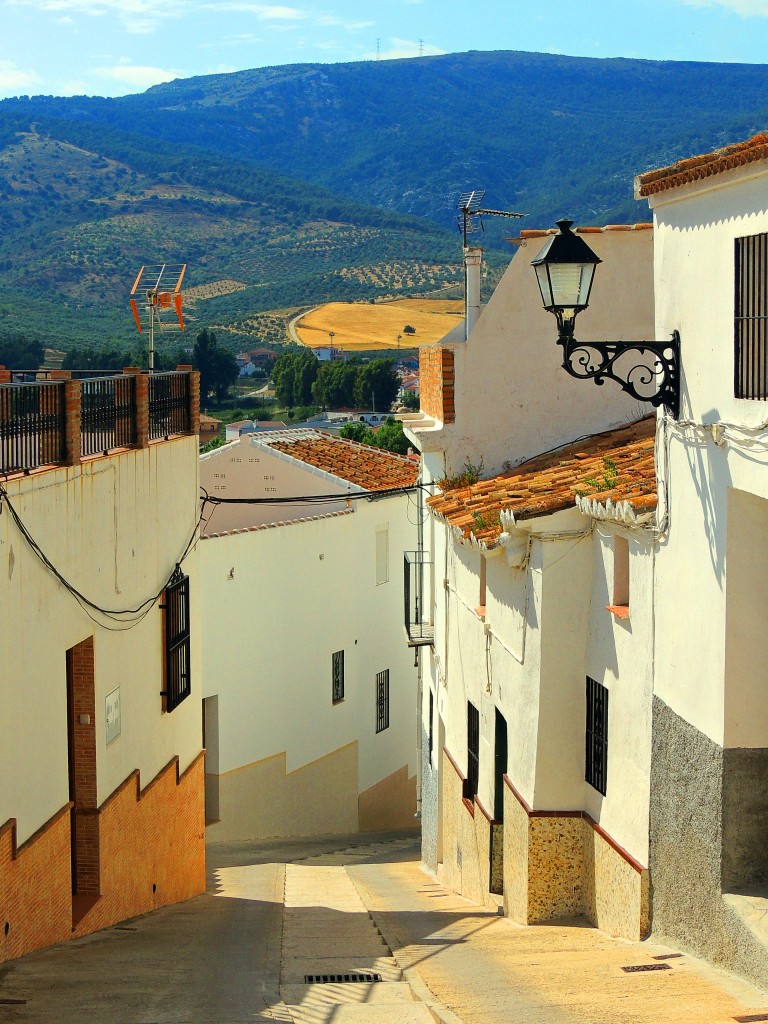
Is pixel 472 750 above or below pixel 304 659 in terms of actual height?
above

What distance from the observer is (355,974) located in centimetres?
921

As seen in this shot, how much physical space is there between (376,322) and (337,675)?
64.7 meters

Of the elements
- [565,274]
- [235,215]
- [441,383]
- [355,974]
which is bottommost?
[355,974]

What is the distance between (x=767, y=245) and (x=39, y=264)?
9060 cm

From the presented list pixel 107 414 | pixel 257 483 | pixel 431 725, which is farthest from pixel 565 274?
pixel 257 483

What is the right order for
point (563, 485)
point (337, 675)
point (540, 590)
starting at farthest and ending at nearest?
point (337, 675) < point (563, 485) < point (540, 590)

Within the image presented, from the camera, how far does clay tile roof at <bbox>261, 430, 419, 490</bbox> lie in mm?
23781

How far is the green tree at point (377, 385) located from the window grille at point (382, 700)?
42.2 metres

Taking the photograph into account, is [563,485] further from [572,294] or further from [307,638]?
[307,638]

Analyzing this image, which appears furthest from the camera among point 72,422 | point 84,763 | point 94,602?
point 94,602

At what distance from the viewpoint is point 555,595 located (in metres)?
10.4

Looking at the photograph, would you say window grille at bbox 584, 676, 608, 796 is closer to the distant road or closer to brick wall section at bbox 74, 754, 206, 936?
brick wall section at bbox 74, 754, 206, 936

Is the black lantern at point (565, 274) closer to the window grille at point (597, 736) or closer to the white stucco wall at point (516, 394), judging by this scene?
the window grille at point (597, 736)

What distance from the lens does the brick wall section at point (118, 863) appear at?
8977 millimetres
